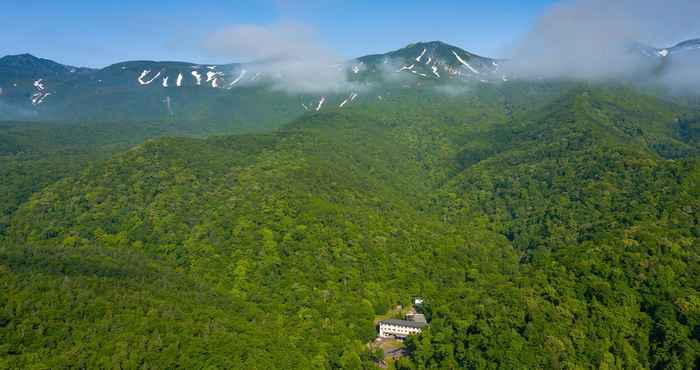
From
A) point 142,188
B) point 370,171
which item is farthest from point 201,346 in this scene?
point 370,171

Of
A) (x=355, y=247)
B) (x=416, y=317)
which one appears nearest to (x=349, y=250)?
(x=355, y=247)

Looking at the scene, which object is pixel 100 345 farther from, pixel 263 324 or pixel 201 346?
pixel 263 324

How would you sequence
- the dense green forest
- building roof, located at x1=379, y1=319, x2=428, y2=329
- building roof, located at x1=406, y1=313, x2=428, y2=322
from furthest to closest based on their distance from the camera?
building roof, located at x1=406, y1=313, x2=428, y2=322 < building roof, located at x1=379, y1=319, x2=428, y2=329 < the dense green forest

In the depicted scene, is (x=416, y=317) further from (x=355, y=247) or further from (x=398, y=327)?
(x=355, y=247)

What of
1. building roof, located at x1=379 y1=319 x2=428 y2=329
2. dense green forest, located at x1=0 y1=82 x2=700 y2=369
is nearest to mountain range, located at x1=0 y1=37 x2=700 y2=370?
dense green forest, located at x1=0 y1=82 x2=700 y2=369

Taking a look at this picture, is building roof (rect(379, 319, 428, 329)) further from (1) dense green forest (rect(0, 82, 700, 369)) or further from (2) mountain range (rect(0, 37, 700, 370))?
(1) dense green forest (rect(0, 82, 700, 369))
